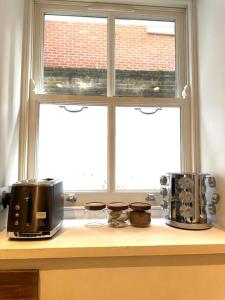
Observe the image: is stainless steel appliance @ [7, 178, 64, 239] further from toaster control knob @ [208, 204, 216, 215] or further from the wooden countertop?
toaster control knob @ [208, 204, 216, 215]

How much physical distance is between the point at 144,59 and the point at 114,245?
3.83 ft

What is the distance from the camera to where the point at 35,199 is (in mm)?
1092

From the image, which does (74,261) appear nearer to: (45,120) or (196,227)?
(196,227)

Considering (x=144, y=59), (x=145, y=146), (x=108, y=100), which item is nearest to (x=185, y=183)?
(x=145, y=146)

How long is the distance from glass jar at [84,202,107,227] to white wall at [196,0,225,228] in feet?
1.97

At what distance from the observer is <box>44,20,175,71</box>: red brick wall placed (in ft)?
5.34

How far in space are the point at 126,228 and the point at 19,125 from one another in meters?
0.82

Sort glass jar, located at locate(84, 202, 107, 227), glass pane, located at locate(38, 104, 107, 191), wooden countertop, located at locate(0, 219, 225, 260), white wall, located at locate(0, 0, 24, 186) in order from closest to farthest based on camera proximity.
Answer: wooden countertop, located at locate(0, 219, 225, 260) → white wall, located at locate(0, 0, 24, 186) → glass jar, located at locate(84, 202, 107, 227) → glass pane, located at locate(38, 104, 107, 191)

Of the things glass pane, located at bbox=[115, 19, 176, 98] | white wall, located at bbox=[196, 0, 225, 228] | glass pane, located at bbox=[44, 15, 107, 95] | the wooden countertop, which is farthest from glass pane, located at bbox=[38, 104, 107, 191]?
white wall, located at bbox=[196, 0, 225, 228]

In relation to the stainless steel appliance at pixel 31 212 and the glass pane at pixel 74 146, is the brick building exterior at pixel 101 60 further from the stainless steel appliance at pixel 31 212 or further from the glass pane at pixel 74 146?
the stainless steel appliance at pixel 31 212

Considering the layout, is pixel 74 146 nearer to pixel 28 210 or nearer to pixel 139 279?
pixel 28 210

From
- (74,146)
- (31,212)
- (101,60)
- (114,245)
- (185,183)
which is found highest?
(101,60)

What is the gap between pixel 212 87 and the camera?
1399 millimetres

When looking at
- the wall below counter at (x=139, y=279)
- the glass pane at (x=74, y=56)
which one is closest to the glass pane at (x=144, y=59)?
the glass pane at (x=74, y=56)
